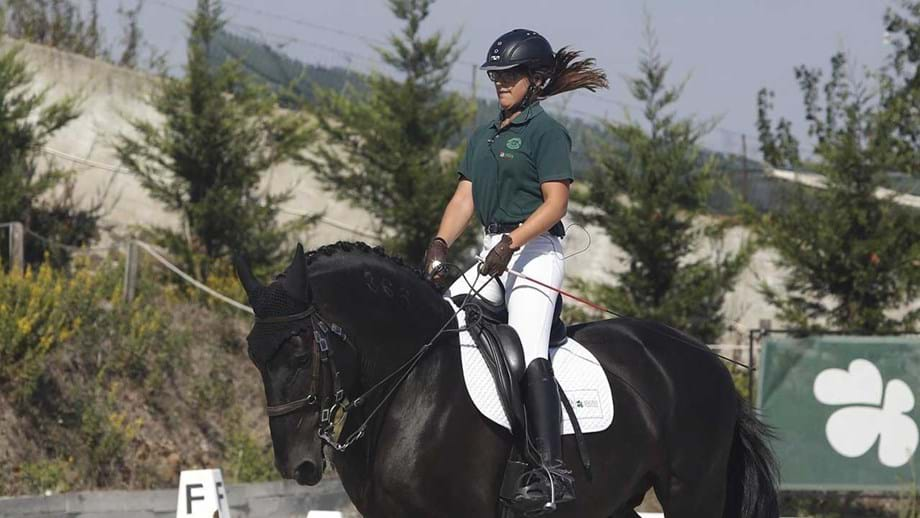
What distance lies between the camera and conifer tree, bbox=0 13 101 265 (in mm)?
14562

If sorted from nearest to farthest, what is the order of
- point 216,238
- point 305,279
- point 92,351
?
point 305,279
point 92,351
point 216,238

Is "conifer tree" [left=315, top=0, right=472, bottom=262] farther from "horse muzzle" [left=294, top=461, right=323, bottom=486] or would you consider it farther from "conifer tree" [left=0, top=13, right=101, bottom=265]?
"horse muzzle" [left=294, top=461, right=323, bottom=486]

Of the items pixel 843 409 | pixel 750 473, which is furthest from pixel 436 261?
pixel 843 409

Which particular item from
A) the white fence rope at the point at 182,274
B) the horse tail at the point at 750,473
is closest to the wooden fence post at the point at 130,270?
the white fence rope at the point at 182,274

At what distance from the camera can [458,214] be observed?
5.96m

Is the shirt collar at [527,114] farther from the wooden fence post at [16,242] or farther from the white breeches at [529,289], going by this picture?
the wooden fence post at [16,242]

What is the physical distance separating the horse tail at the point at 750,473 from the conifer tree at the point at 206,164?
9334 millimetres

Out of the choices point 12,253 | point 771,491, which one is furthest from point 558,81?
point 12,253

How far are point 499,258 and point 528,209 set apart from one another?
41 centimetres

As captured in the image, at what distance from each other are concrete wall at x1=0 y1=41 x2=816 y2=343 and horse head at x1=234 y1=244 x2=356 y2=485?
39.8ft

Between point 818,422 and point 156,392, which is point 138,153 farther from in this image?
point 818,422

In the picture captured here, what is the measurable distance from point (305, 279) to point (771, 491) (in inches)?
119

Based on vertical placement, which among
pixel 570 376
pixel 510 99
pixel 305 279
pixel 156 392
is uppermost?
pixel 510 99

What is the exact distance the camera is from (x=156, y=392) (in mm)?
12859
